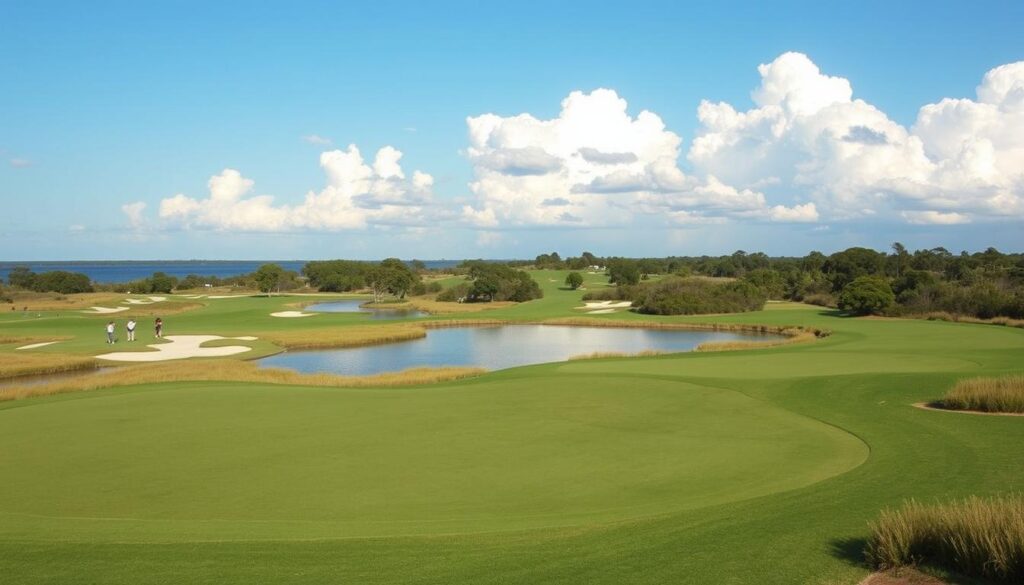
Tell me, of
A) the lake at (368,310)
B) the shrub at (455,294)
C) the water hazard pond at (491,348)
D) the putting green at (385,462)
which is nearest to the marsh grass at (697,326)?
the water hazard pond at (491,348)

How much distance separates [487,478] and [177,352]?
2961 cm

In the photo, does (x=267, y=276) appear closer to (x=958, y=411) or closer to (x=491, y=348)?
(x=491, y=348)

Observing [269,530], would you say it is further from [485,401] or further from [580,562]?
[485,401]

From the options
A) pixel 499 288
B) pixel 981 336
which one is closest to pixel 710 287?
A: pixel 499 288

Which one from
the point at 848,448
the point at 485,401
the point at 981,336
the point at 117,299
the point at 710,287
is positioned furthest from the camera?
the point at 117,299

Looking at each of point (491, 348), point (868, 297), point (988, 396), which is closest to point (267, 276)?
point (491, 348)

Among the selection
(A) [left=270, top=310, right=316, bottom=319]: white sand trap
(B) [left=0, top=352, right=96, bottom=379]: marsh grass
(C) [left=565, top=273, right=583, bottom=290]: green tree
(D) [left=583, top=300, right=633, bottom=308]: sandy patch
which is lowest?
(B) [left=0, top=352, right=96, bottom=379]: marsh grass

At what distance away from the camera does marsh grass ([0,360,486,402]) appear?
2292cm

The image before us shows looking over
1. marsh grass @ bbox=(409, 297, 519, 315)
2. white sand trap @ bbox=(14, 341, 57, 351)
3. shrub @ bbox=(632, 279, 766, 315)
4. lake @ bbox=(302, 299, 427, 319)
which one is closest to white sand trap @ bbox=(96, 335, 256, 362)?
white sand trap @ bbox=(14, 341, 57, 351)

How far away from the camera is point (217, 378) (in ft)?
85.8

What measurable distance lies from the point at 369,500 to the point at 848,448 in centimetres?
821

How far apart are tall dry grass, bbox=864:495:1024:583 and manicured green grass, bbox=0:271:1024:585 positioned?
32cm

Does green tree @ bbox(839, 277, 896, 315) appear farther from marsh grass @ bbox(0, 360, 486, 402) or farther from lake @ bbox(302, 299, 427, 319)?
marsh grass @ bbox(0, 360, 486, 402)

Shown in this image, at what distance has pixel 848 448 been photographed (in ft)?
42.1
